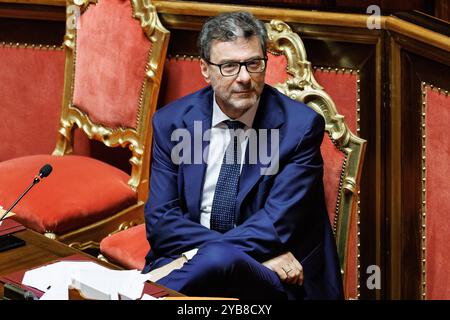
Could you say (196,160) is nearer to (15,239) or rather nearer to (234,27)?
(234,27)

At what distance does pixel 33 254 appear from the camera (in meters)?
2.53

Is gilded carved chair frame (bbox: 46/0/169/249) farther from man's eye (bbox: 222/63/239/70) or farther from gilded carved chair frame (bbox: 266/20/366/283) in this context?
man's eye (bbox: 222/63/239/70)

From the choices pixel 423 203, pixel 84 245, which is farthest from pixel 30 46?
pixel 423 203

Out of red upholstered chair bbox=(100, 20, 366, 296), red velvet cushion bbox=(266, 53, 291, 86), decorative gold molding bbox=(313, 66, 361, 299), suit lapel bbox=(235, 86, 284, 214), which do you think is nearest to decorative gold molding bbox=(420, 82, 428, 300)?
decorative gold molding bbox=(313, 66, 361, 299)

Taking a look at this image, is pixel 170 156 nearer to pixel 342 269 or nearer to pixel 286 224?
pixel 286 224

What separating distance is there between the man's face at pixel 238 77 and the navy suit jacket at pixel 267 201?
10cm

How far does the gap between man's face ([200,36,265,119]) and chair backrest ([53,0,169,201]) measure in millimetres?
863

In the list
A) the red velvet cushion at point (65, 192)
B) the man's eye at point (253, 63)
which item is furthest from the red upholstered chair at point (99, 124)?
the man's eye at point (253, 63)

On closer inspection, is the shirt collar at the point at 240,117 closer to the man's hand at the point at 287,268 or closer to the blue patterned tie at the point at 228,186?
the blue patterned tie at the point at 228,186

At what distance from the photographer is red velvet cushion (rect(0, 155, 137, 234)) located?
3359 millimetres

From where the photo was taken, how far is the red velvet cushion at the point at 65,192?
3.36 meters

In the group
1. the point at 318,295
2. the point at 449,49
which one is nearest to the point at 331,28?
the point at 449,49

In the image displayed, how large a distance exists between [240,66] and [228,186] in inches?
13.8

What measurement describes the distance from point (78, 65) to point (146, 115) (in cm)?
37
